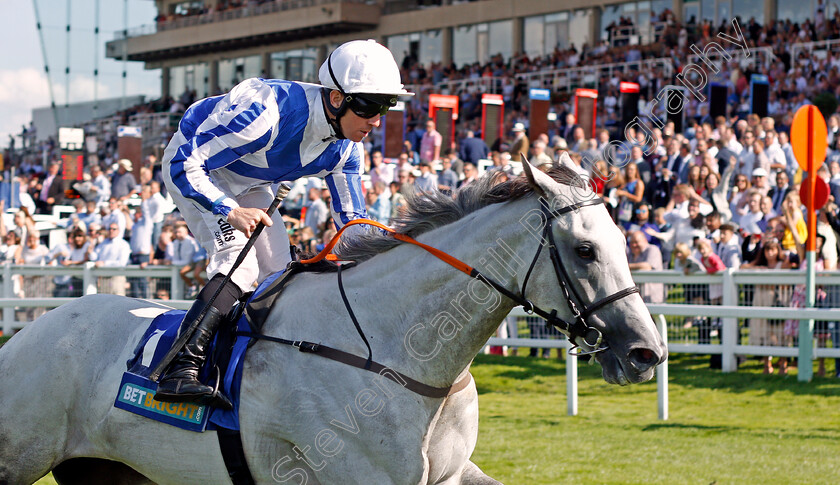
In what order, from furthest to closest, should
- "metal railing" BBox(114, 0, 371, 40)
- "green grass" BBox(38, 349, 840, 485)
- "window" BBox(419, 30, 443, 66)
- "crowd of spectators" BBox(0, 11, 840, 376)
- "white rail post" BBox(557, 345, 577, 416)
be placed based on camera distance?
1. "metal railing" BBox(114, 0, 371, 40)
2. "window" BBox(419, 30, 443, 66)
3. "crowd of spectators" BBox(0, 11, 840, 376)
4. "white rail post" BBox(557, 345, 577, 416)
5. "green grass" BBox(38, 349, 840, 485)

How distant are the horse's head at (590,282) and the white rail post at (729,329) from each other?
5556 mm

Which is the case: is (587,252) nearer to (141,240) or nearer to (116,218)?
(141,240)

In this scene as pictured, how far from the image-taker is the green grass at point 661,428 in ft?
18.9

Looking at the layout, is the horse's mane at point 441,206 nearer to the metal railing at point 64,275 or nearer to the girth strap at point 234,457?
the girth strap at point 234,457

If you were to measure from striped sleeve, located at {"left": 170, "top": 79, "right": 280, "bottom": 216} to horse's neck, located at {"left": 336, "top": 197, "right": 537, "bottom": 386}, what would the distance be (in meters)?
0.68

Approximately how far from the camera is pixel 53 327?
12.0ft

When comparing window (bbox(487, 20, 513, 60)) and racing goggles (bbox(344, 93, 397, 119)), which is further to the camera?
window (bbox(487, 20, 513, 60))

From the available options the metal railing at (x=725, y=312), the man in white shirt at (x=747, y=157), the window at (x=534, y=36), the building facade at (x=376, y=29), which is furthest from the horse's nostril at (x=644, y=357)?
the window at (x=534, y=36)

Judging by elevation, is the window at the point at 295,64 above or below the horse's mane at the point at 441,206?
above

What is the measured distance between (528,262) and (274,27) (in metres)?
31.4

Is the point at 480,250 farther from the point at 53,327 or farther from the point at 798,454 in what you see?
the point at 798,454

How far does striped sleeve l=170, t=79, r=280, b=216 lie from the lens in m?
3.41

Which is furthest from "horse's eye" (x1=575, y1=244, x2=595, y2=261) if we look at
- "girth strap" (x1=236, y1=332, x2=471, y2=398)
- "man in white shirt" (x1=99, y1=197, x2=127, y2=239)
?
"man in white shirt" (x1=99, y1=197, x2=127, y2=239)

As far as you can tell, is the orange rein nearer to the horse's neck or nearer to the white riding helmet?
the horse's neck
